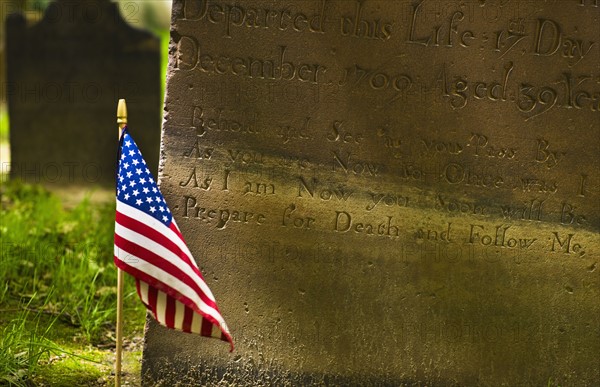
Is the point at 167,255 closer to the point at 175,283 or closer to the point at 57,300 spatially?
the point at 175,283

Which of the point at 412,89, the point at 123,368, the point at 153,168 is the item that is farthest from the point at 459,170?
the point at 153,168

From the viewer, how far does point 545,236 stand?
12.4 ft

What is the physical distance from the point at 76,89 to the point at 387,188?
442cm

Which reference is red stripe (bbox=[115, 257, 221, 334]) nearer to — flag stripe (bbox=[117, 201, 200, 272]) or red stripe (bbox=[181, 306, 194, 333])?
red stripe (bbox=[181, 306, 194, 333])

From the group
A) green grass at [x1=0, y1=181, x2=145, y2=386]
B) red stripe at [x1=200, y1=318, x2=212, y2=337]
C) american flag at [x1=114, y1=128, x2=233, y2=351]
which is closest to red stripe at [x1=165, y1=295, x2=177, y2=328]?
american flag at [x1=114, y1=128, x2=233, y2=351]

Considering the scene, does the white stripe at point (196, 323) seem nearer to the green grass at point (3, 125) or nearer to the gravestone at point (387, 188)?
the gravestone at point (387, 188)

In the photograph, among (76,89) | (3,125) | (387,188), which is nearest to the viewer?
(387,188)

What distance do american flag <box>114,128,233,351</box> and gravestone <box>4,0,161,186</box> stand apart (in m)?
4.11

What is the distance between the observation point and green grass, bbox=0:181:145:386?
12.4 ft

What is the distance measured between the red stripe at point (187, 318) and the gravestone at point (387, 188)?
627 millimetres

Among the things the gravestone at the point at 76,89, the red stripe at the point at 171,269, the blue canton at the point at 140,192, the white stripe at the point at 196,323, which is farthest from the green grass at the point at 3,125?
the white stripe at the point at 196,323

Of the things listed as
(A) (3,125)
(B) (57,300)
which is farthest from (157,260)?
(A) (3,125)

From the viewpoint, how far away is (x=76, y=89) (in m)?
7.38

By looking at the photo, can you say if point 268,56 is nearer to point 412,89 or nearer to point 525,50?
point 412,89
